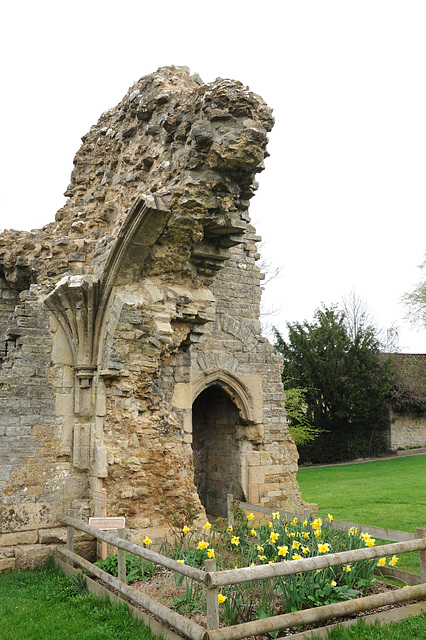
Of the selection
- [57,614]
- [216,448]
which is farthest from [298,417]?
[57,614]

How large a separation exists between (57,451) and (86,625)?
110 inches

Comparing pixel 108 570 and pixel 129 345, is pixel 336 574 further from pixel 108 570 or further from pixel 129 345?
pixel 129 345

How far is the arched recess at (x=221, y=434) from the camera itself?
10.3 meters

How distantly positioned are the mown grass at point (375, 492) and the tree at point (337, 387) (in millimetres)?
1747

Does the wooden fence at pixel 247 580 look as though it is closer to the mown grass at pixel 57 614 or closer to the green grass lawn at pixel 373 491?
the mown grass at pixel 57 614

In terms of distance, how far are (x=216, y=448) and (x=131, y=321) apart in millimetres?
4971

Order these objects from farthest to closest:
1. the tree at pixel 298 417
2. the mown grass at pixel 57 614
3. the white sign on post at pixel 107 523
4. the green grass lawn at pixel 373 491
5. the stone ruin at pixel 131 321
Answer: the tree at pixel 298 417, the green grass lawn at pixel 373 491, the stone ruin at pixel 131 321, the white sign on post at pixel 107 523, the mown grass at pixel 57 614

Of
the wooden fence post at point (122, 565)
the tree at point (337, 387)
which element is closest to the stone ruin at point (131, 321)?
the wooden fence post at point (122, 565)

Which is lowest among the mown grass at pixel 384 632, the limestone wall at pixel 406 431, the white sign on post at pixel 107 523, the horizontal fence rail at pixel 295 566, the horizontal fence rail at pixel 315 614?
the mown grass at pixel 384 632

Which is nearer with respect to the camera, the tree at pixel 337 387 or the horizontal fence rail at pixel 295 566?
the horizontal fence rail at pixel 295 566

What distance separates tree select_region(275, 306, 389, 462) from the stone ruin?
53.2 ft

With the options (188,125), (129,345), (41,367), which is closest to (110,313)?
(129,345)

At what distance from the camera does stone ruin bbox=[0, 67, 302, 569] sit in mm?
6758

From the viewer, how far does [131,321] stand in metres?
7.00
